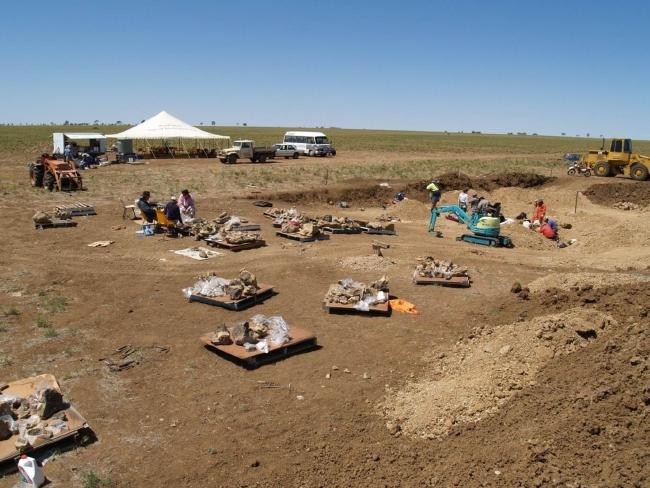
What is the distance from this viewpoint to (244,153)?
3734 cm

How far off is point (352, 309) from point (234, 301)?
87.3 inches

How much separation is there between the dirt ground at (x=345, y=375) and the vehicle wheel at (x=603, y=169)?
57.1 ft

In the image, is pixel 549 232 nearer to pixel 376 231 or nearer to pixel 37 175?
pixel 376 231

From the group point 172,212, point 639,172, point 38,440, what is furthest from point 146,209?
point 639,172

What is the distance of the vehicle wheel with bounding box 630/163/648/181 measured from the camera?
91.6 ft

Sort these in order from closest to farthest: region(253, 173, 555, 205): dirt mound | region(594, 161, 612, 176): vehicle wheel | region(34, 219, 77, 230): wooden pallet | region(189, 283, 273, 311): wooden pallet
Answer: region(189, 283, 273, 311): wooden pallet, region(34, 219, 77, 230): wooden pallet, region(253, 173, 555, 205): dirt mound, region(594, 161, 612, 176): vehicle wheel

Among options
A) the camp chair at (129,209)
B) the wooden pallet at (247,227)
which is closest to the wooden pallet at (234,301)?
the wooden pallet at (247,227)

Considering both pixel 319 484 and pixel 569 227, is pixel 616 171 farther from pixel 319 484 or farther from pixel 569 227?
pixel 319 484

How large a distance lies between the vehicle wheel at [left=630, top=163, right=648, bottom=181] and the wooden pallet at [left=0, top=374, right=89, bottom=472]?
29869 millimetres

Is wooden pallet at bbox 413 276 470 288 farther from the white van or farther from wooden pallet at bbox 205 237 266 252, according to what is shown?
the white van

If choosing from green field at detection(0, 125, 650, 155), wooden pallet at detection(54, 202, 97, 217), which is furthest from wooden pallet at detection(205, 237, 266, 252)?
green field at detection(0, 125, 650, 155)

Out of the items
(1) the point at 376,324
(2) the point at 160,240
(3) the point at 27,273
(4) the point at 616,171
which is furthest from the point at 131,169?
(4) the point at 616,171

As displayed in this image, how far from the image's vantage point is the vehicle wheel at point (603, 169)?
29.3 metres

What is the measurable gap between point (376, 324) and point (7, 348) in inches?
236
